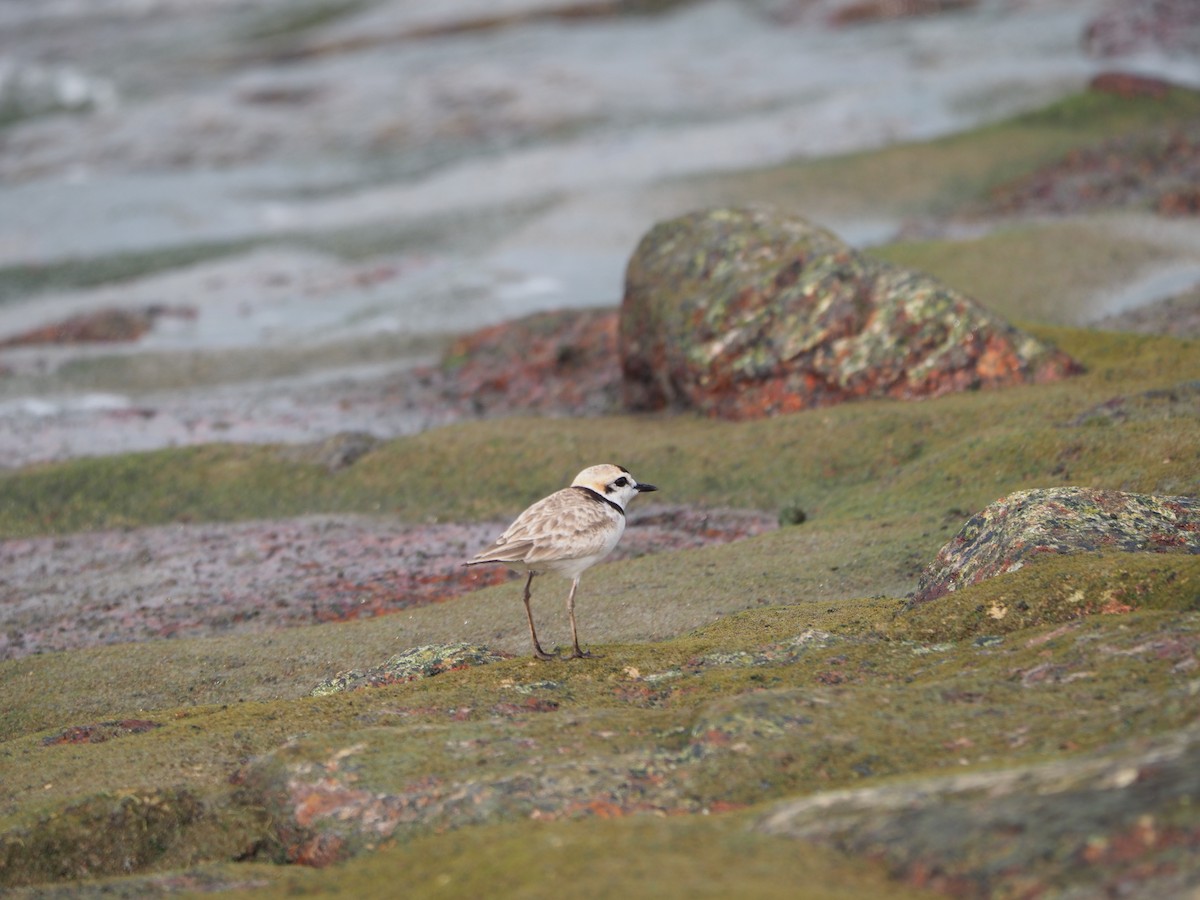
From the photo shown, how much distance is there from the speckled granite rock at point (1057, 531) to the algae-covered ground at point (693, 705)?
34 centimetres

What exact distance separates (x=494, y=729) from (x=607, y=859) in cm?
208

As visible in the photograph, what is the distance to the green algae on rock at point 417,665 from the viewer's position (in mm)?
9531

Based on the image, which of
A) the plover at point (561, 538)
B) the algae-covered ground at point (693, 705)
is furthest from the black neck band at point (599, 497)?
the algae-covered ground at point (693, 705)

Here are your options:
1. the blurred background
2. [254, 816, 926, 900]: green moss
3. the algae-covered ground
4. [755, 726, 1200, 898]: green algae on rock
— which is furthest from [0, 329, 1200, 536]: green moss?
[254, 816, 926, 900]: green moss

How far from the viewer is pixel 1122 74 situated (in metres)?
34.4

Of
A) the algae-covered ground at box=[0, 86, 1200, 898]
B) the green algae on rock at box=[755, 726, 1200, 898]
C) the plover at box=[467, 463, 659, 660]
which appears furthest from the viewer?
the plover at box=[467, 463, 659, 660]

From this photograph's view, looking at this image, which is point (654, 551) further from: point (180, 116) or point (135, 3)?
point (135, 3)

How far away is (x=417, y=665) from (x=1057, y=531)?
450 cm

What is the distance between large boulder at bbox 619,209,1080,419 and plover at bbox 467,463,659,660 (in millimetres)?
8186

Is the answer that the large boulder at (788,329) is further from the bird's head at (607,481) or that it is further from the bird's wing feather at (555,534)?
the bird's wing feather at (555,534)

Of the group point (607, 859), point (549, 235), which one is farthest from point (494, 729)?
point (549, 235)

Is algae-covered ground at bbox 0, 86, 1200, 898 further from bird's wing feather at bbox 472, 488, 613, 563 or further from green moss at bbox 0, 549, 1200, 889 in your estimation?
bird's wing feather at bbox 472, 488, 613, 563

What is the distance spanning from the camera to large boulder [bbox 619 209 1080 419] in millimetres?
17375

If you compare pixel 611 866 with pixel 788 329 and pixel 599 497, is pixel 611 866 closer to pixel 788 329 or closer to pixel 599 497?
pixel 599 497
